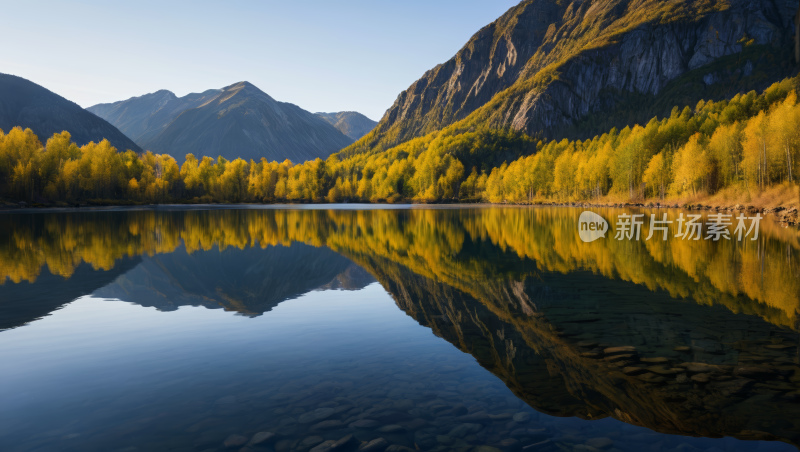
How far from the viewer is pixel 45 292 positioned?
1891 cm

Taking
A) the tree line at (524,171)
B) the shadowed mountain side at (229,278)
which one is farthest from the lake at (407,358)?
the tree line at (524,171)

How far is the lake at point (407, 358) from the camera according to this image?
706 cm

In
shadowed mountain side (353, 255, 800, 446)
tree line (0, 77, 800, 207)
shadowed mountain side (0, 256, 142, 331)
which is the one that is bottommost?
shadowed mountain side (353, 255, 800, 446)

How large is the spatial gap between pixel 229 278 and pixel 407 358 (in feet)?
50.6

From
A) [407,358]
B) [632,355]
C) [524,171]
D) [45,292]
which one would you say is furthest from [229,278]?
[524,171]

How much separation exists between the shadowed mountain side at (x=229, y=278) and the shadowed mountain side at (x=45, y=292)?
937 mm

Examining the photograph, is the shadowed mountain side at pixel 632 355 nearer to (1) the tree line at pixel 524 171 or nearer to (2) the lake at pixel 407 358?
(2) the lake at pixel 407 358

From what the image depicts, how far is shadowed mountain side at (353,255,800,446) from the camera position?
25.0 ft

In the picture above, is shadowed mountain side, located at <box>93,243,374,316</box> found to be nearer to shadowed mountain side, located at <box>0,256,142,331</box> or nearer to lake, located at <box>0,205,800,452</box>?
lake, located at <box>0,205,800,452</box>

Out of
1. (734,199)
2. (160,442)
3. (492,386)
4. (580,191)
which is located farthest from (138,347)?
(580,191)

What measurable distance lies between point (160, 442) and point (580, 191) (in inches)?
5511

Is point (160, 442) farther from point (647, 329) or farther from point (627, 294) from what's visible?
point (627, 294)

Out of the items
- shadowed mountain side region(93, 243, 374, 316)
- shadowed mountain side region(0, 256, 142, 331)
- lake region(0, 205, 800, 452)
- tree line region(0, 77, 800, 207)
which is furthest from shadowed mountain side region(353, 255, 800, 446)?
tree line region(0, 77, 800, 207)

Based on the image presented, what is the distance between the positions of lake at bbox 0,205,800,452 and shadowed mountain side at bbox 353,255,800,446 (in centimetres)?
6
